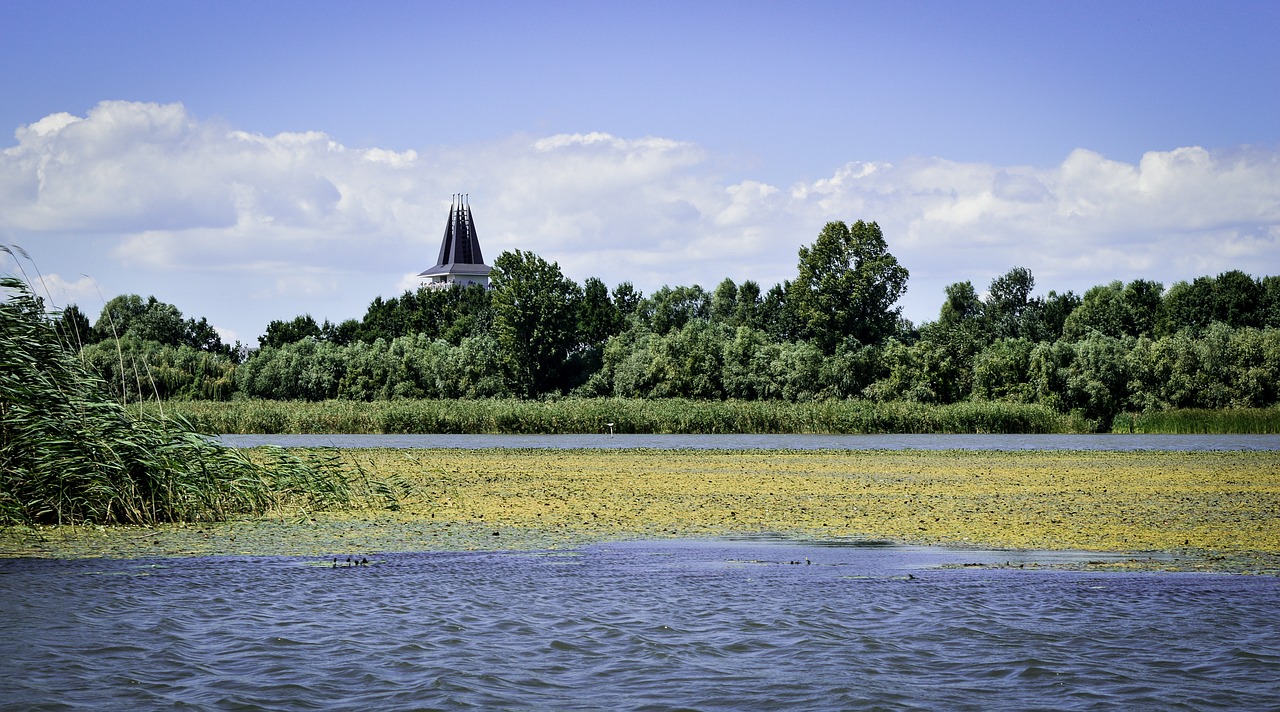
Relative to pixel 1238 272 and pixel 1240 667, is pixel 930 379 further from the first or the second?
pixel 1240 667

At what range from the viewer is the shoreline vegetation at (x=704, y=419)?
55.3m

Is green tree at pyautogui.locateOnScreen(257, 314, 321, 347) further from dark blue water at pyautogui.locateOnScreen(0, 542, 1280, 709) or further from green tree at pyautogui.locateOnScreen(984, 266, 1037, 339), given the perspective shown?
dark blue water at pyautogui.locateOnScreen(0, 542, 1280, 709)

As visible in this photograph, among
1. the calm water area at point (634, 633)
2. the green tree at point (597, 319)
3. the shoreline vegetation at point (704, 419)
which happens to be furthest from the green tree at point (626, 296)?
the calm water area at point (634, 633)

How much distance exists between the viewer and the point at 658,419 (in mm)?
55812

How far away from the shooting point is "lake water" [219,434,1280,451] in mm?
41375

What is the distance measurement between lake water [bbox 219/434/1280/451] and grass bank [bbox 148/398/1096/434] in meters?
3.54

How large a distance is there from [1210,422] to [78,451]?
54.0 metres

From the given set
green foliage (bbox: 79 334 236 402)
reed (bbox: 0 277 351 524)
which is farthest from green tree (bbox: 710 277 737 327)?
reed (bbox: 0 277 351 524)

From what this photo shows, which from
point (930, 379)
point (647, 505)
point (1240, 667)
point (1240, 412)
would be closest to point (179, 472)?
point (647, 505)

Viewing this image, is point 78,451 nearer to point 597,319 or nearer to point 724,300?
point 597,319

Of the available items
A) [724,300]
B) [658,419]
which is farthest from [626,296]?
[658,419]

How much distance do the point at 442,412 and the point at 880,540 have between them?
43.1 metres

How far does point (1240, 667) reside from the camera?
860 centimetres

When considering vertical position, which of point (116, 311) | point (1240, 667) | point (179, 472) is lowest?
point (1240, 667)
